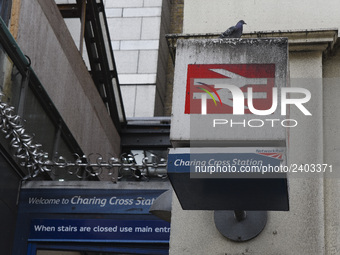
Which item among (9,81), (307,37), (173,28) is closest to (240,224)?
(307,37)

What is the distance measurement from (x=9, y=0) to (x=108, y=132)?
5862 mm

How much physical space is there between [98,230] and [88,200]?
51 cm

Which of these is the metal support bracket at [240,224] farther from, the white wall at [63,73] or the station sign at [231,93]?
the white wall at [63,73]

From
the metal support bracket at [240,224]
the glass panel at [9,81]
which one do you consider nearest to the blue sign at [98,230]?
the glass panel at [9,81]

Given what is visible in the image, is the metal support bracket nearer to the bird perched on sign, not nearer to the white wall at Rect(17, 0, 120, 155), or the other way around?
the bird perched on sign

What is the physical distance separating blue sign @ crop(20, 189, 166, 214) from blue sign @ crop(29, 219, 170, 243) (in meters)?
0.18

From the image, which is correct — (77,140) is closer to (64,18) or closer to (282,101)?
(64,18)

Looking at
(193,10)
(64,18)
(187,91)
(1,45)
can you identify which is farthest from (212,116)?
(64,18)

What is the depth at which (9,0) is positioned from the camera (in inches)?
418

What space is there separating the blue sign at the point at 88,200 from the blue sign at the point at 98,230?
18 cm

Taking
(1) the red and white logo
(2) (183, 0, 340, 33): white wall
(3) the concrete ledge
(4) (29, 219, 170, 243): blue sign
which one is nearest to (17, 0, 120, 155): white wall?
(4) (29, 219, 170, 243): blue sign

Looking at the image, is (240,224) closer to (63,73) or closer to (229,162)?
(229,162)

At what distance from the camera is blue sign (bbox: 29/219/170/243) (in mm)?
10164

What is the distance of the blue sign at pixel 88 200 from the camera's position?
34.4ft
